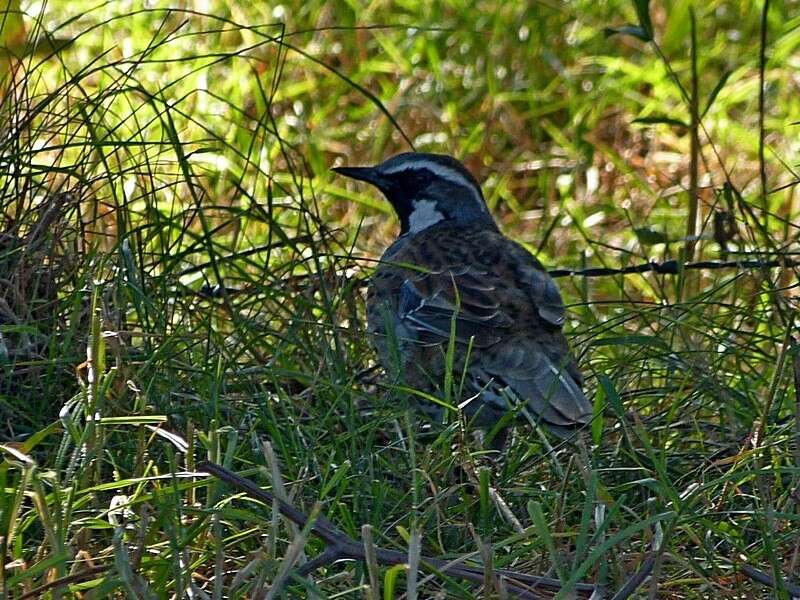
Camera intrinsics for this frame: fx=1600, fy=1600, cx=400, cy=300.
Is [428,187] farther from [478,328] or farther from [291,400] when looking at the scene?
[291,400]

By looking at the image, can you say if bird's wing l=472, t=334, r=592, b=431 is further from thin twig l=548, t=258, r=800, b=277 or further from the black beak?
the black beak

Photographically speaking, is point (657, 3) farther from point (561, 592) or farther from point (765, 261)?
point (561, 592)

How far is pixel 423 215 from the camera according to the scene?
218 inches

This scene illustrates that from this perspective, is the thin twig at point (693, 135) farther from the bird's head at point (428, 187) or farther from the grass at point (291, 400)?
the bird's head at point (428, 187)

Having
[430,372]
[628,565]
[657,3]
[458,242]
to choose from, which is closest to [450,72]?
[657,3]

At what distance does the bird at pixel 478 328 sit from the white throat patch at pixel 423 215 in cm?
30

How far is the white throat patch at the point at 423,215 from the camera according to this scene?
5502mm

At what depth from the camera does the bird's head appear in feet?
17.9

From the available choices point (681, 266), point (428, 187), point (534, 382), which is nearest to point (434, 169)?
point (428, 187)

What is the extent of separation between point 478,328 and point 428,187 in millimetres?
1187

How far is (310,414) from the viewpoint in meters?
3.89

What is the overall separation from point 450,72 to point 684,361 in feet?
12.0

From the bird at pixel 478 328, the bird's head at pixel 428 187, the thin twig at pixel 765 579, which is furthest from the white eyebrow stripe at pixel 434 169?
the thin twig at pixel 765 579

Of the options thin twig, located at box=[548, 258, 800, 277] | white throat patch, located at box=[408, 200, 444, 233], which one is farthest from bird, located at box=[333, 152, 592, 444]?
white throat patch, located at box=[408, 200, 444, 233]
